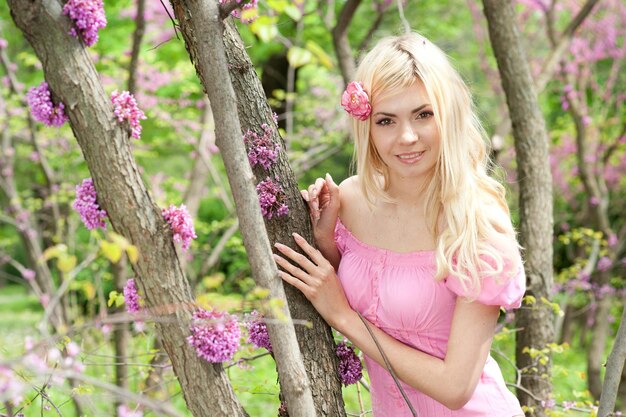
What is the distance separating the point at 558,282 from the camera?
646 centimetres

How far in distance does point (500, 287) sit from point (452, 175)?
357 mm

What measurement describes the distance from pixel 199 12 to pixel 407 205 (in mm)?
1029

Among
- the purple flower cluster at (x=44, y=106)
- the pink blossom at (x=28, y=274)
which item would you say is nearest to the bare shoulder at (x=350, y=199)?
the purple flower cluster at (x=44, y=106)

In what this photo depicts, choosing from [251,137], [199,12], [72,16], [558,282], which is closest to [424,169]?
[251,137]

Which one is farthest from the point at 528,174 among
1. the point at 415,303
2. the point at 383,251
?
the point at 415,303

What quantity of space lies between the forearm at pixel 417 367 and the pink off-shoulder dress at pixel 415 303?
1.4 inches

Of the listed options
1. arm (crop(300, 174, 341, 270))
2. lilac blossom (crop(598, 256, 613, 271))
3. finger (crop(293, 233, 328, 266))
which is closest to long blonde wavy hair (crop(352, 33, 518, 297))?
arm (crop(300, 174, 341, 270))

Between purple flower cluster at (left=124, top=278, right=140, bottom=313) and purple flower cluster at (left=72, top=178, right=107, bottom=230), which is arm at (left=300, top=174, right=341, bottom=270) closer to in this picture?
purple flower cluster at (left=124, top=278, right=140, bottom=313)

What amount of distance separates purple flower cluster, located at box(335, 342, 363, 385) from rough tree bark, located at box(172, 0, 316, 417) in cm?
46

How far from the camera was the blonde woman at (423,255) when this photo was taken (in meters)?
2.08

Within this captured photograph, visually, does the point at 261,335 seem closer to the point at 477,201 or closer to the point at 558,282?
the point at 477,201

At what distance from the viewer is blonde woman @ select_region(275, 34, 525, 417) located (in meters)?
2.08

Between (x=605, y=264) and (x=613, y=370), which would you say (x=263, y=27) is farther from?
(x=605, y=264)

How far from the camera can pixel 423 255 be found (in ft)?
7.34
